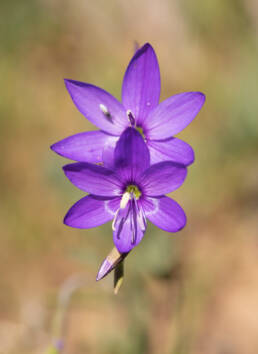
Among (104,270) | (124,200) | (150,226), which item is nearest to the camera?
(104,270)

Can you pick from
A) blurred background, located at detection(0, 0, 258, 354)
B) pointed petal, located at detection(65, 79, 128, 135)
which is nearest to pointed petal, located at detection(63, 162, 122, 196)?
pointed petal, located at detection(65, 79, 128, 135)

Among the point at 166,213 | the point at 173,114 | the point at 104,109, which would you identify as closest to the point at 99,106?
the point at 104,109

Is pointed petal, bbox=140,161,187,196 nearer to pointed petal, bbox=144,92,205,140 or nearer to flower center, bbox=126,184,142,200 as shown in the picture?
flower center, bbox=126,184,142,200

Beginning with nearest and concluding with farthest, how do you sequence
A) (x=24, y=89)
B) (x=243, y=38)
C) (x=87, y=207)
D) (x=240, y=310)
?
1. (x=87, y=207)
2. (x=240, y=310)
3. (x=243, y=38)
4. (x=24, y=89)

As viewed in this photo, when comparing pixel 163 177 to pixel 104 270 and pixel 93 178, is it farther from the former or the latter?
pixel 104 270

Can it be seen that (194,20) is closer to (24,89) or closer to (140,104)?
(24,89)

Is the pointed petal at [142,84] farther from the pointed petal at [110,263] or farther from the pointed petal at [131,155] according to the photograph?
the pointed petal at [110,263]

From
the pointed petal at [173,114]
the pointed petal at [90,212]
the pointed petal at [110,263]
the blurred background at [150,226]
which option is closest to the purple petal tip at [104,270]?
the pointed petal at [110,263]

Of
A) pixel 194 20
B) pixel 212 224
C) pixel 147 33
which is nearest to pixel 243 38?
pixel 194 20
